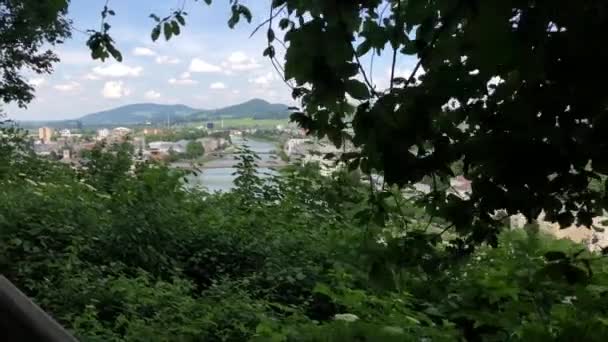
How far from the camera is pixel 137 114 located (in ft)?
19.9

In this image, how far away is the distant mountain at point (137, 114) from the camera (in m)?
5.83

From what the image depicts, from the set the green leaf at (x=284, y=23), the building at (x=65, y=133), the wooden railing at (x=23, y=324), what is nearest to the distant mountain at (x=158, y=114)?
the building at (x=65, y=133)

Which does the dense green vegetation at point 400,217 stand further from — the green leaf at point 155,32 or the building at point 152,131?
the building at point 152,131

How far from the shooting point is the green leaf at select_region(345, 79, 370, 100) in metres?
1.69

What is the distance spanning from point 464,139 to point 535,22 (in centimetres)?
51

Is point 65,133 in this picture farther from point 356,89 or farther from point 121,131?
point 356,89

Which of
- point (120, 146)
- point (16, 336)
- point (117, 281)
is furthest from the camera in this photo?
point (120, 146)

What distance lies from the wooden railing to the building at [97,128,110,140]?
20.6 feet

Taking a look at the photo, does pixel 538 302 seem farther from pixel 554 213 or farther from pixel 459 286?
pixel 459 286

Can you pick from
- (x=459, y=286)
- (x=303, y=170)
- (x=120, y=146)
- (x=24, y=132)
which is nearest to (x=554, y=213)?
(x=459, y=286)

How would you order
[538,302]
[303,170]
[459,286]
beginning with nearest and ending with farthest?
[538,302] < [459,286] < [303,170]

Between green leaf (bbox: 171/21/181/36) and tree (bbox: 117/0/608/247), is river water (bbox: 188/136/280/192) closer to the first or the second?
green leaf (bbox: 171/21/181/36)

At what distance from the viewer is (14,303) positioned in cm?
68

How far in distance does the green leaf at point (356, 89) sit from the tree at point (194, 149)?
4553 mm
